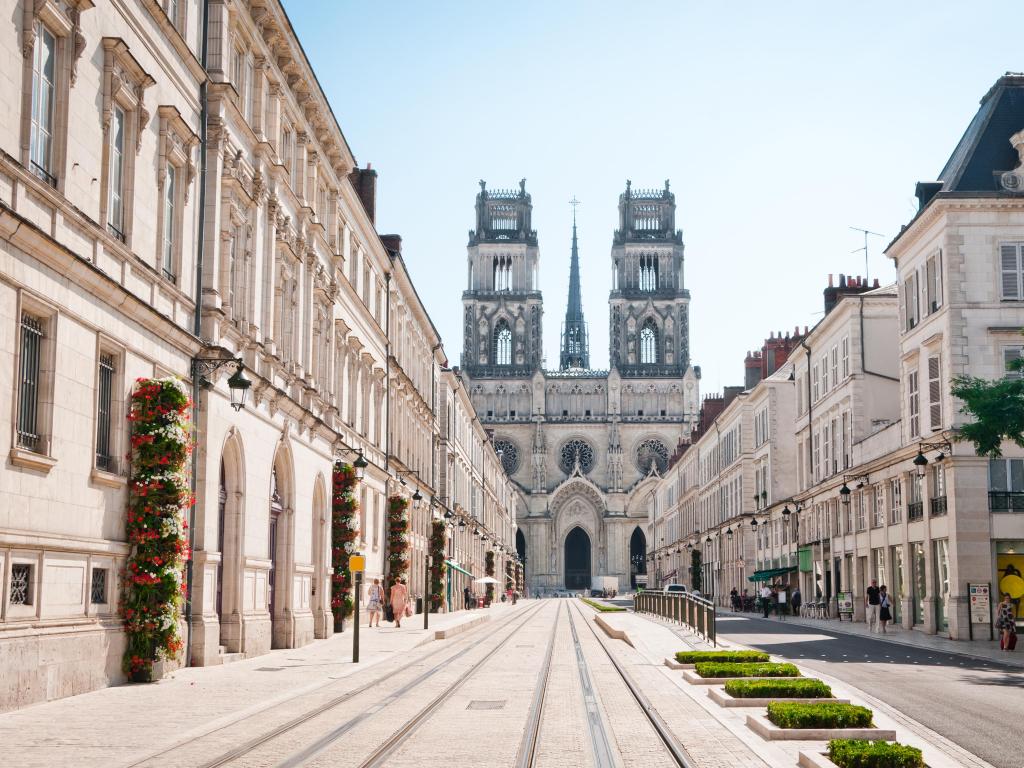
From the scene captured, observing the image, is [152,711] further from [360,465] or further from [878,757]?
[360,465]

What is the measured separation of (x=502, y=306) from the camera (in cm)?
14875

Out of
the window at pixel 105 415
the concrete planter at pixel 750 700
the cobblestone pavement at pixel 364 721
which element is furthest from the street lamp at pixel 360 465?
the concrete planter at pixel 750 700

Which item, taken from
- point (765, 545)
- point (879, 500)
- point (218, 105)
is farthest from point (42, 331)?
point (765, 545)

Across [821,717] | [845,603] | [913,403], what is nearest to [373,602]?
[913,403]

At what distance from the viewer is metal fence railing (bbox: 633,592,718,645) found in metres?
29.7

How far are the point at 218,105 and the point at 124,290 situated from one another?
6.20 metres

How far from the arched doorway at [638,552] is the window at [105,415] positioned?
126451mm

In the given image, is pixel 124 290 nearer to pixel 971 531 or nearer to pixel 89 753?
pixel 89 753

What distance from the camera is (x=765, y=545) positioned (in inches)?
2776

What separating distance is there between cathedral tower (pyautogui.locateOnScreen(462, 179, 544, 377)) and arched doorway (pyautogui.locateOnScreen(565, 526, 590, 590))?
1981 centimetres

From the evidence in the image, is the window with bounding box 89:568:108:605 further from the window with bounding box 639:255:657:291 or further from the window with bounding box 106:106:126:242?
the window with bounding box 639:255:657:291

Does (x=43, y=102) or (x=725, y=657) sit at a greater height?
(x=43, y=102)

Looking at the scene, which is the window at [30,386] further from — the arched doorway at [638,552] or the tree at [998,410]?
the arched doorway at [638,552]

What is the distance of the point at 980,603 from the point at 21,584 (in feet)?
92.8
